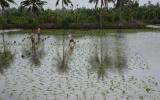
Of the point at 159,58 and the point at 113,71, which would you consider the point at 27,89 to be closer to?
the point at 113,71

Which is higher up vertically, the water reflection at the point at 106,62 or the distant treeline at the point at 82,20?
the distant treeline at the point at 82,20

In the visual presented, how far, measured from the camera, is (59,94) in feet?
54.3

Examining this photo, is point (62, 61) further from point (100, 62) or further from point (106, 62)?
point (106, 62)

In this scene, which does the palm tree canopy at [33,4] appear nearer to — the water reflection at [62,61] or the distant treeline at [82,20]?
the distant treeline at [82,20]

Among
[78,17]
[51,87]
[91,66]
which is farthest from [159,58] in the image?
[78,17]

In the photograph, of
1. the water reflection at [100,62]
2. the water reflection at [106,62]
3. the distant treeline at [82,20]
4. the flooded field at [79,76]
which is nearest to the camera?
the flooded field at [79,76]

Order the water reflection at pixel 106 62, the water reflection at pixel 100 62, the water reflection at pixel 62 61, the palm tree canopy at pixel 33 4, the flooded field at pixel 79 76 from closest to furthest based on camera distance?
the flooded field at pixel 79 76, the water reflection at pixel 100 62, the water reflection at pixel 106 62, the water reflection at pixel 62 61, the palm tree canopy at pixel 33 4

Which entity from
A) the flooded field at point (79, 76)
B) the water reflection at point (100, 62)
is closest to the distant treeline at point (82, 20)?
the water reflection at point (100, 62)

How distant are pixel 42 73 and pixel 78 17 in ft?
209

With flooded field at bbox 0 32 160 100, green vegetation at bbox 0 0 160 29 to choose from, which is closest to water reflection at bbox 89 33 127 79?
flooded field at bbox 0 32 160 100

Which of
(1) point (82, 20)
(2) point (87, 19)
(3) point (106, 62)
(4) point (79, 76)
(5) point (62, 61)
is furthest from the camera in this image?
(2) point (87, 19)

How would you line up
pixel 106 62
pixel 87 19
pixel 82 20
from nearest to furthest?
pixel 106 62 < pixel 82 20 < pixel 87 19

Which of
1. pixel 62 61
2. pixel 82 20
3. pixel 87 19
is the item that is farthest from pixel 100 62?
pixel 87 19

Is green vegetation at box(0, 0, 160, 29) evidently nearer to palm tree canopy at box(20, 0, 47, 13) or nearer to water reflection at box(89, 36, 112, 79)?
palm tree canopy at box(20, 0, 47, 13)
